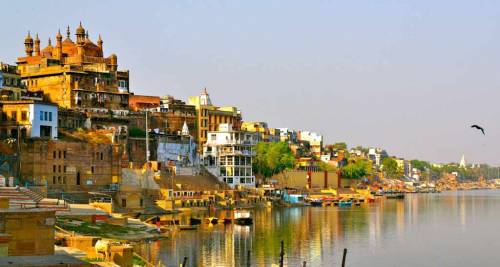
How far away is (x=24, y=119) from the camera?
3071 inches

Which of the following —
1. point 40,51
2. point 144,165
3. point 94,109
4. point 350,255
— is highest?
point 40,51

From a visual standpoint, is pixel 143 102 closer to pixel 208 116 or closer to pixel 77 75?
pixel 208 116

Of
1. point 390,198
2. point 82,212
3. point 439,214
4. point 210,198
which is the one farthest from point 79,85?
point 390,198

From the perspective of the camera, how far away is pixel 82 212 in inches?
2291

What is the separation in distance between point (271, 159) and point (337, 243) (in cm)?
6786

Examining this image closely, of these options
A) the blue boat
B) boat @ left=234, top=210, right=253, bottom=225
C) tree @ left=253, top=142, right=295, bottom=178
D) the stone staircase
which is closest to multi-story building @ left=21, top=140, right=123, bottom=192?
boat @ left=234, top=210, right=253, bottom=225

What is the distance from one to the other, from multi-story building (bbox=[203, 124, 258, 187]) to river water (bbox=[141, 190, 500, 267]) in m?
21.6

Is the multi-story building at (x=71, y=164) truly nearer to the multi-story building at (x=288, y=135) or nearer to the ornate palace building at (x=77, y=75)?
the ornate palace building at (x=77, y=75)

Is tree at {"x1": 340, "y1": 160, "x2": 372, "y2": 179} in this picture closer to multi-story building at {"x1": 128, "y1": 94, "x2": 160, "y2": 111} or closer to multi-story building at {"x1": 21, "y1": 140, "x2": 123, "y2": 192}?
multi-story building at {"x1": 128, "y1": 94, "x2": 160, "y2": 111}

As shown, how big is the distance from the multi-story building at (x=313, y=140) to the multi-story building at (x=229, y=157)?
66.1m

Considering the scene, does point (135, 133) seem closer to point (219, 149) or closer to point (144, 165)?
point (144, 165)

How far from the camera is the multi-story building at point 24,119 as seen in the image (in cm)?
7762

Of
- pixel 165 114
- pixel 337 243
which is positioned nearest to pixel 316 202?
pixel 165 114

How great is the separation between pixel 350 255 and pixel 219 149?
60.4 metres
